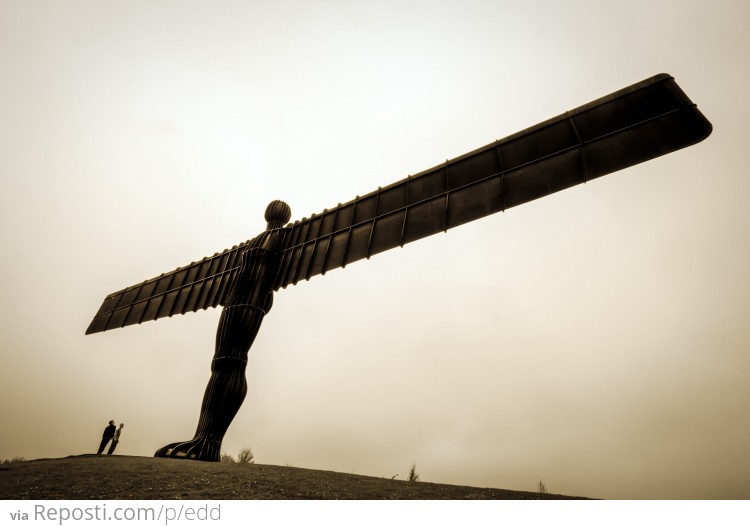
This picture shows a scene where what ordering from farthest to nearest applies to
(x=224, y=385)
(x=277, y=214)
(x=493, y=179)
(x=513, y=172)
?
(x=277, y=214) < (x=224, y=385) < (x=493, y=179) < (x=513, y=172)

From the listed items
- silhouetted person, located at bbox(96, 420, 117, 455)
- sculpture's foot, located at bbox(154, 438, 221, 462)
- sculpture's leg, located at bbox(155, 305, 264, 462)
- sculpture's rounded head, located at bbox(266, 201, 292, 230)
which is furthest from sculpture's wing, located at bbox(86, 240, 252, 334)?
silhouetted person, located at bbox(96, 420, 117, 455)

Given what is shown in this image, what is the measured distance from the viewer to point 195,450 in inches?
290

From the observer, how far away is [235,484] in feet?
16.6

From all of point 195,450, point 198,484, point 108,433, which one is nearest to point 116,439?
point 108,433

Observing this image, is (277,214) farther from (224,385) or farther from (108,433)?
(108,433)

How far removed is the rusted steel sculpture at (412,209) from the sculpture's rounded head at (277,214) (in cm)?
2

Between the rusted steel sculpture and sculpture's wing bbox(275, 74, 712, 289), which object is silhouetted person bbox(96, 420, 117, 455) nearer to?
the rusted steel sculpture

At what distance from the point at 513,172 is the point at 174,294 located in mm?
8753

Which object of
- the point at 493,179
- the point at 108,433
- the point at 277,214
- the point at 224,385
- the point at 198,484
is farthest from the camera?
the point at 108,433

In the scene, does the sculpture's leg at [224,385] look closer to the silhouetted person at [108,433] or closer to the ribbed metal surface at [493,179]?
the ribbed metal surface at [493,179]

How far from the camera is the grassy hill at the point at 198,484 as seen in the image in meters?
4.65

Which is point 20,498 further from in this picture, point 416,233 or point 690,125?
point 690,125

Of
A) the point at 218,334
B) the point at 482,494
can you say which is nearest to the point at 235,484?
the point at 482,494
